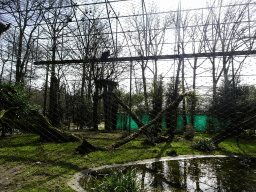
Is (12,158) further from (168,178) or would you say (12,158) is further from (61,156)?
(168,178)

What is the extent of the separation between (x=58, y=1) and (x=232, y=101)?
848 centimetres

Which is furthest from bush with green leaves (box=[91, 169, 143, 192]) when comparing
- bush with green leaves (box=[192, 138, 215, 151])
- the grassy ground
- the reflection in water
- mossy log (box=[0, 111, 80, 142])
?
bush with green leaves (box=[192, 138, 215, 151])

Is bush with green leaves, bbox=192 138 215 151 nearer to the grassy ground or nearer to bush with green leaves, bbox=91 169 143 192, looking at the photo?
the grassy ground

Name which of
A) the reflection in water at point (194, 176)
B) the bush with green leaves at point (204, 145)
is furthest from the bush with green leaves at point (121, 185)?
the bush with green leaves at point (204, 145)

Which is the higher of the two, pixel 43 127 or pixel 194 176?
pixel 43 127

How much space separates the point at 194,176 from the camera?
105 inches

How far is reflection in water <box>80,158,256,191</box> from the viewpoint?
225 centimetres

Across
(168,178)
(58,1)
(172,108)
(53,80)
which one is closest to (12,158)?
(53,80)

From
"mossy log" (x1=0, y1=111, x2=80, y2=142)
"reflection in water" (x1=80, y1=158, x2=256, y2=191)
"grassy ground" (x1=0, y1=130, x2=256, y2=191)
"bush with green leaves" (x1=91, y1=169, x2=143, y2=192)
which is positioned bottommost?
"reflection in water" (x1=80, y1=158, x2=256, y2=191)

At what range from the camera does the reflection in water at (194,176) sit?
7.37 ft

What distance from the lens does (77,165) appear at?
3082 mm

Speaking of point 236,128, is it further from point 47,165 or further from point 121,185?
point 47,165

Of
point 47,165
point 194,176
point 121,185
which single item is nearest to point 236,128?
point 194,176

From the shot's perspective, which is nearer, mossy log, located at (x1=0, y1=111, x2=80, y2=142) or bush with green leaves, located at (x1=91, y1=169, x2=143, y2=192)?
bush with green leaves, located at (x1=91, y1=169, x2=143, y2=192)
